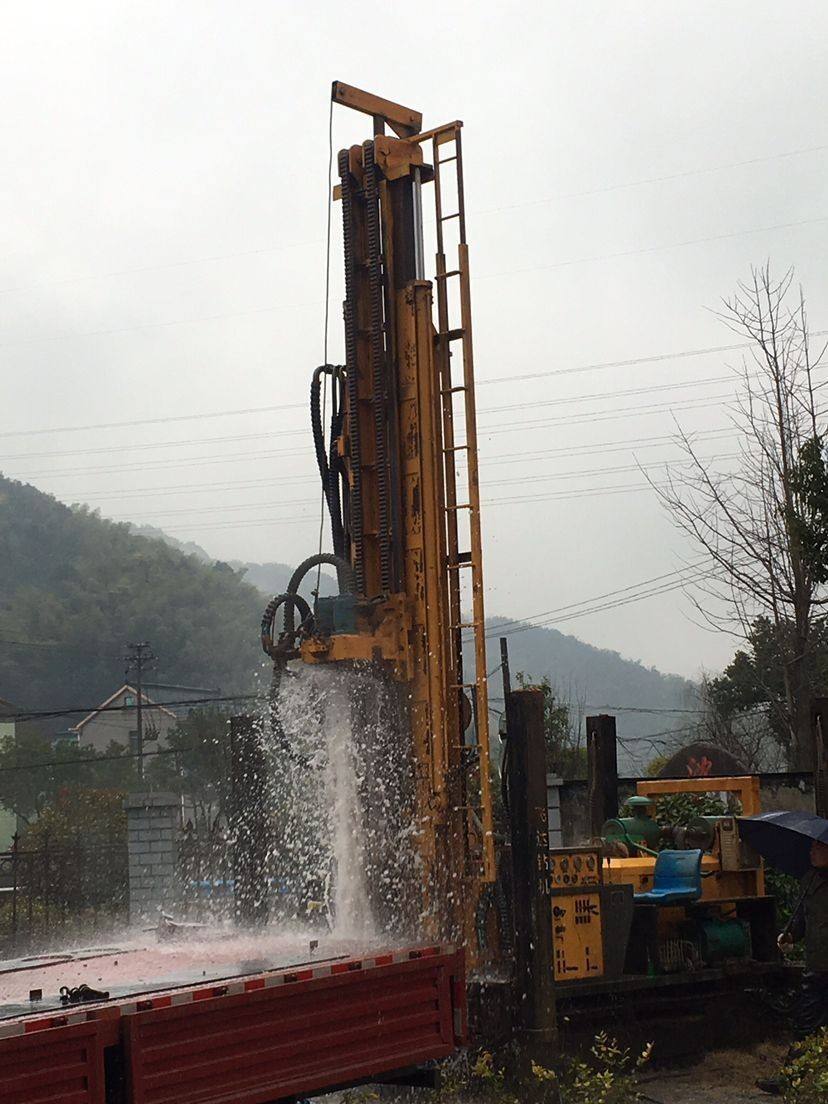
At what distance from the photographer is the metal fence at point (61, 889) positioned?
2052 centimetres

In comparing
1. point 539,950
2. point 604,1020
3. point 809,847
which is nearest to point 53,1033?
point 539,950

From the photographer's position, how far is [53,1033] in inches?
202

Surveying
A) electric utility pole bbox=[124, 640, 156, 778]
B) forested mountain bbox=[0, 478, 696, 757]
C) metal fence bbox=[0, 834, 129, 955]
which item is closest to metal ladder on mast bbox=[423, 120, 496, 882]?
metal fence bbox=[0, 834, 129, 955]

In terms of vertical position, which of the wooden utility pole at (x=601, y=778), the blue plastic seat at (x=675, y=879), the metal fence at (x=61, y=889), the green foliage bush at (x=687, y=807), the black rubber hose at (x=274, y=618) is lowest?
the metal fence at (x=61, y=889)

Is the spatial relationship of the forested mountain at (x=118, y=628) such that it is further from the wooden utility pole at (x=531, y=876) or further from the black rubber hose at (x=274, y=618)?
the wooden utility pole at (x=531, y=876)

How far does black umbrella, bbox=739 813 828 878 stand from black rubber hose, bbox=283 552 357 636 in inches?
132

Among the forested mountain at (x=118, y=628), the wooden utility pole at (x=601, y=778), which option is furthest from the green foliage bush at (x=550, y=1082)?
the forested mountain at (x=118, y=628)

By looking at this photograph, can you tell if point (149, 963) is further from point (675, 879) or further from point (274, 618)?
point (675, 879)

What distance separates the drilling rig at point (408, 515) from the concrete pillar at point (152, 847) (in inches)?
321

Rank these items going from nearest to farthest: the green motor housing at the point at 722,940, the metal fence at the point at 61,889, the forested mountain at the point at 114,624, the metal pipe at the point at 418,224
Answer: the metal pipe at the point at 418,224 → the green motor housing at the point at 722,940 → the metal fence at the point at 61,889 → the forested mountain at the point at 114,624

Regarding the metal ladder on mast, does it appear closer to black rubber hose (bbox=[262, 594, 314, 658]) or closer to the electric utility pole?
black rubber hose (bbox=[262, 594, 314, 658])

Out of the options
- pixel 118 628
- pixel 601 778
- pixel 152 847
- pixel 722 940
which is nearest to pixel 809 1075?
pixel 722 940

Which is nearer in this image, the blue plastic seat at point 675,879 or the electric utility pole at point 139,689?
the blue plastic seat at point 675,879

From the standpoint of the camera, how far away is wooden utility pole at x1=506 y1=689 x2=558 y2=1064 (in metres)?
9.09
